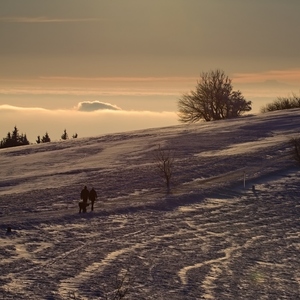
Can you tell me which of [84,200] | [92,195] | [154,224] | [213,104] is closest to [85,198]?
[84,200]

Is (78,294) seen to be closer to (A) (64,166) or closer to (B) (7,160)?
(A) (64,166)

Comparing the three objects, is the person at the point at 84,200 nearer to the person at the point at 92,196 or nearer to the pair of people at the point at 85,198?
the pair of people at the point at 85,198

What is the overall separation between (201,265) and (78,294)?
4.19 m

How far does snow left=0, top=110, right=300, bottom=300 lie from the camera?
645 inches

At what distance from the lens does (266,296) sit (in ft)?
50.8

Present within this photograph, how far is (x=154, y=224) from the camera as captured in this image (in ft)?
78.0

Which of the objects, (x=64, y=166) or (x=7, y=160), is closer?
(x=64, y=166)

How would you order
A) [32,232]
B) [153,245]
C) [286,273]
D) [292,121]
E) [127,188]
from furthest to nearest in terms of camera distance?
[292,121]
[127,188]
[32,232]
[153,245]
[286,273]

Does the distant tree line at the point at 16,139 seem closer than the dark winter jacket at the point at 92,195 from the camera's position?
No

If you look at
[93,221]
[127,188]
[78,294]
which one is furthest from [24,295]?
[127,188]

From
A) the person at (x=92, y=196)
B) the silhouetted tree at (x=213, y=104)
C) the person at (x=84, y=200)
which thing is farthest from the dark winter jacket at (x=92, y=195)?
the silhouetted tree at (x=213, y=104)

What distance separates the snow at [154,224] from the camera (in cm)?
1639

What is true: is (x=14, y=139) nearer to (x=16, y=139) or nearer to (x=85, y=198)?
(x=16, y=139)

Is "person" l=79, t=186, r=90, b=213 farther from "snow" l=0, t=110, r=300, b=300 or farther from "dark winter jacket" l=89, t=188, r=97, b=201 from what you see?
"snow" l=0, t=110, r=300, b=300
